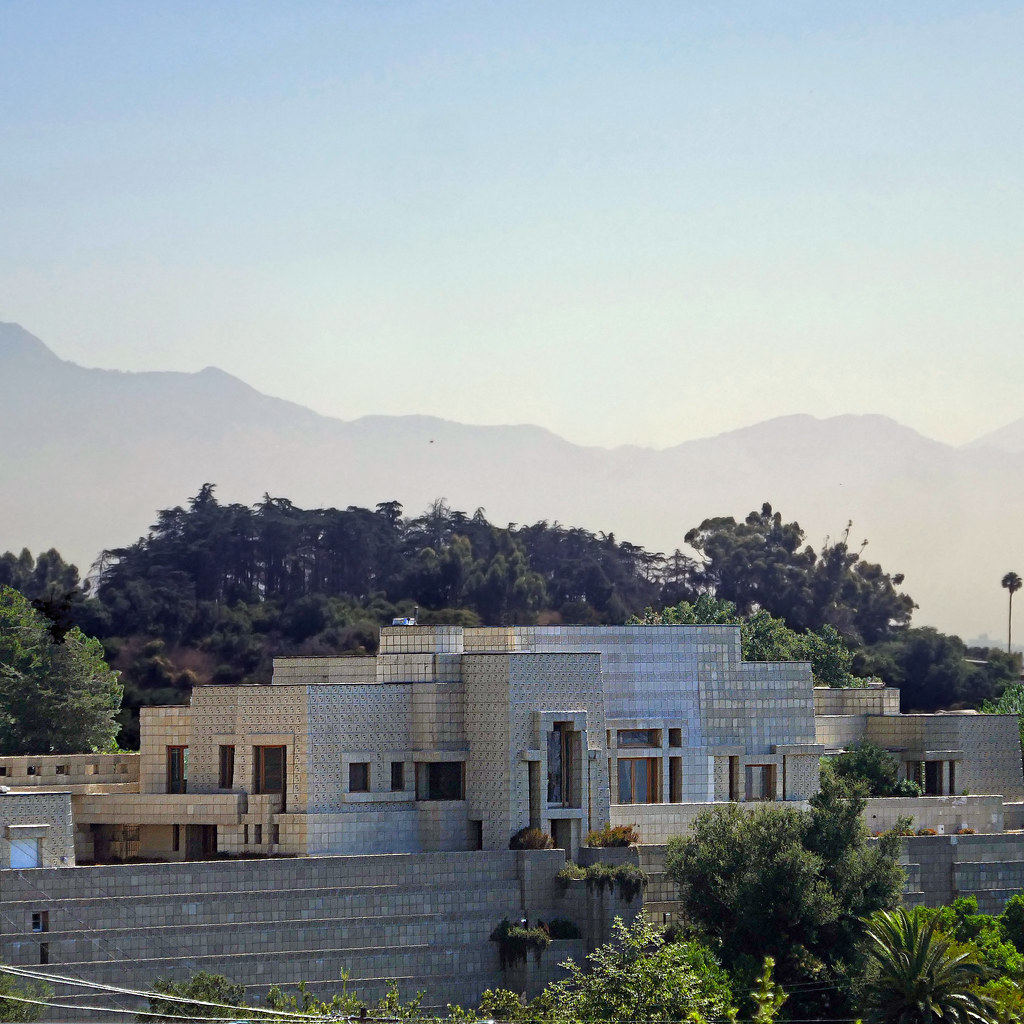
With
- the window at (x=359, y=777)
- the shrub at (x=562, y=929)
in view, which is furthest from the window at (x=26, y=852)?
the shrub at (x=562, y=929)

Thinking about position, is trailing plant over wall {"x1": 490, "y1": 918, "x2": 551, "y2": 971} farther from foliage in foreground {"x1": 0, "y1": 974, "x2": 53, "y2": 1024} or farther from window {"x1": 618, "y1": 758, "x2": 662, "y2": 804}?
foliage in foreground {"x1": 0, "y1": 974, "x2": 53, "y2": 1024}

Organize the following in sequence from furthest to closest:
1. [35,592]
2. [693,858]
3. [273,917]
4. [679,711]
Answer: [35,592] < [679,711] < [693,858] < [273,917]

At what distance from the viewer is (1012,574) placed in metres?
180

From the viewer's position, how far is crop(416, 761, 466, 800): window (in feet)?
213

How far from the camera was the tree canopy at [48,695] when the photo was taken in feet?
314

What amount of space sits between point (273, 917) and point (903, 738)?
29.3 meters

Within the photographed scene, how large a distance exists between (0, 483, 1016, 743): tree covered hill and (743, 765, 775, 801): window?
79.4 m

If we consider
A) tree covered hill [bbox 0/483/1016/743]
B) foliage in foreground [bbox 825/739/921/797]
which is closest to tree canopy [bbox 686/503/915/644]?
tree covered hill [bbox 0/483/1016/743]

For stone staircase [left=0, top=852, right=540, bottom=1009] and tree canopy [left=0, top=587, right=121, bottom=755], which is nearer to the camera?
stone staircase [left=0, top=852, right=540, bottom=1009]

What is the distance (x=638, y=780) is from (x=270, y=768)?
39.7 feet

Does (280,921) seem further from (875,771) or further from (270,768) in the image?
(875,771)

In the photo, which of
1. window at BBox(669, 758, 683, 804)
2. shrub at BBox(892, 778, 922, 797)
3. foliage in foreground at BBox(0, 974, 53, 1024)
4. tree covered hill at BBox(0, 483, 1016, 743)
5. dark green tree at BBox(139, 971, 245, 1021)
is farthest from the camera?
tree covered hill at BBox(0, 483, 1016, 743)

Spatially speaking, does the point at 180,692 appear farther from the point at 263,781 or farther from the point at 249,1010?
the point at 249,1010

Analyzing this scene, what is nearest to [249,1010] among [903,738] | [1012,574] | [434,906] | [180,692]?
[434,906]
